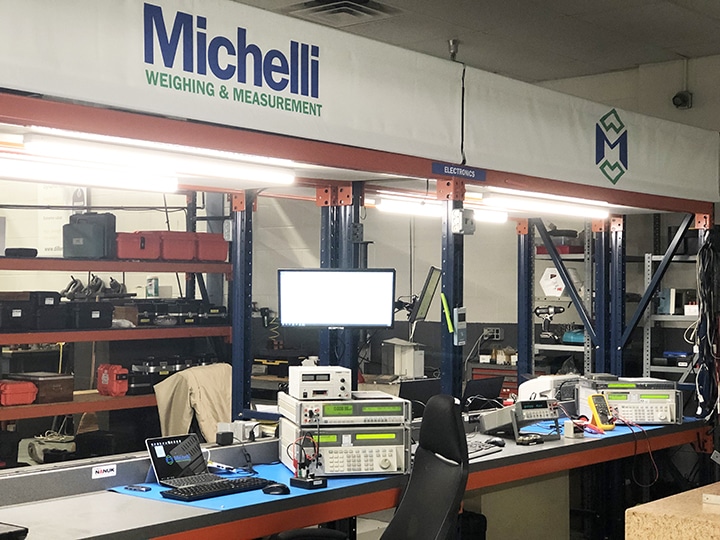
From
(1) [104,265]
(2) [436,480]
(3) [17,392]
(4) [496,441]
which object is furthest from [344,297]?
(3) [17,392]

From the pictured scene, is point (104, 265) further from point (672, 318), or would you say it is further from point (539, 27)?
point (672, 318)

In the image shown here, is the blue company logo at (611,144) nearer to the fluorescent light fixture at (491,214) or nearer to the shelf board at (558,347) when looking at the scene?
the fluorescent light fixture at (491,214)

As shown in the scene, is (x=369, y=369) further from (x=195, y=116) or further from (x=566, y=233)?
(x=195, y=116)

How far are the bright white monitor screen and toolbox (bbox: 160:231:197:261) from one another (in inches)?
87.2

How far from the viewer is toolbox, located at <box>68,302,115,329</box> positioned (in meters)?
6.58

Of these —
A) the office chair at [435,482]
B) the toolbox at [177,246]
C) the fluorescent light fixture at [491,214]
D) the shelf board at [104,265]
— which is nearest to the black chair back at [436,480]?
the office chair at [435,482]

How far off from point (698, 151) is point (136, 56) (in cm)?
427

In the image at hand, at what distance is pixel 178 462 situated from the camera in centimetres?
378

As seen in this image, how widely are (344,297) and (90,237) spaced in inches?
98.1

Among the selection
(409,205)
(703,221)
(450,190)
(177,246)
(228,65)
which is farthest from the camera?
(177,246)

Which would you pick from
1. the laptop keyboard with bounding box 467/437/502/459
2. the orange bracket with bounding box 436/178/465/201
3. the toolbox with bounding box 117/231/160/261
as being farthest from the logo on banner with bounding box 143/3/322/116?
the toolbox with bounding box 117/231/160/261

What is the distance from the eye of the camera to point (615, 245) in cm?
664

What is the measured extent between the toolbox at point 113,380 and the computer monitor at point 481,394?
2.60 meters

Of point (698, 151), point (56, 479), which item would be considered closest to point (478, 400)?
point (698, 151)
